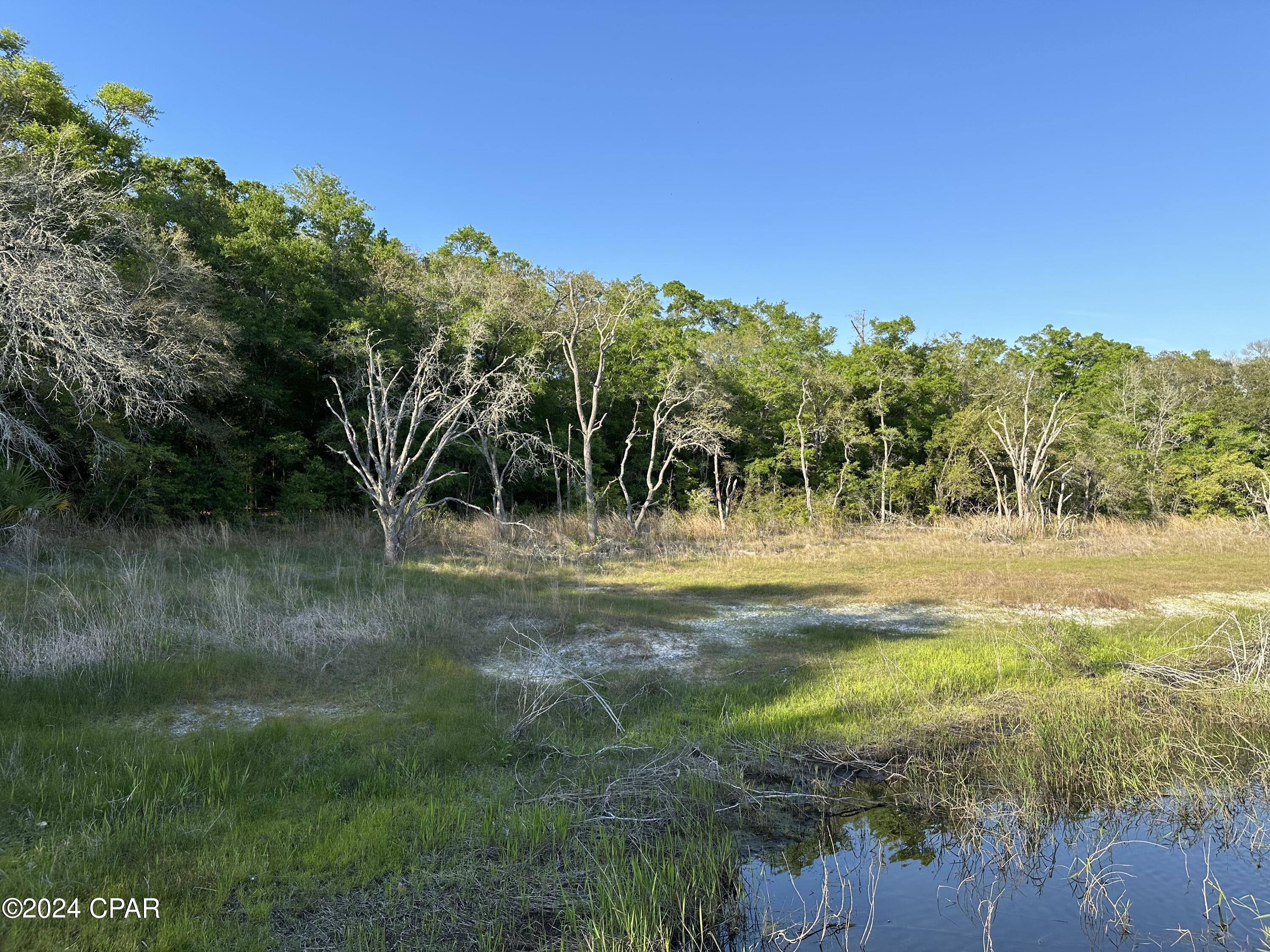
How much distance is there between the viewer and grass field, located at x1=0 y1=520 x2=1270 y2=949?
4234 millimetres

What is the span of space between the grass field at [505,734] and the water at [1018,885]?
1.05 ft

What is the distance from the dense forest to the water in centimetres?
1250

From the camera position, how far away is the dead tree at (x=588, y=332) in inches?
969

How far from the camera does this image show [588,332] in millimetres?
27766

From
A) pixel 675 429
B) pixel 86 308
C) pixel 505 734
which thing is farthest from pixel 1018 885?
pixel 675 429

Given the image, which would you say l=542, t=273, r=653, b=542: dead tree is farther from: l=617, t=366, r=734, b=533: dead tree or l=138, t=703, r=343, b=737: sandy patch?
l=138, t=703, r=343, b=737: sandy patch

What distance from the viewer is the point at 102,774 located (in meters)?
5.22

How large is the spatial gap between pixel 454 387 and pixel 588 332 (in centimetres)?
529

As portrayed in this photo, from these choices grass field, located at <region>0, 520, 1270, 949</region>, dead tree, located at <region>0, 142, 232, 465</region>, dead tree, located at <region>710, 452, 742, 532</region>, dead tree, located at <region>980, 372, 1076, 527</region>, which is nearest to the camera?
grass field, located at <region>0, 520, 1270, 949</region>

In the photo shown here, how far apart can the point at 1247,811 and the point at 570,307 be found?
23.0m

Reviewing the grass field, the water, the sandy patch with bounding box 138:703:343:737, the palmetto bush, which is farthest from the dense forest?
the water

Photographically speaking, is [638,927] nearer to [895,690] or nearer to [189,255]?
[895,690]

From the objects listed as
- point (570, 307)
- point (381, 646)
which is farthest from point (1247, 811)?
point (570, 307)

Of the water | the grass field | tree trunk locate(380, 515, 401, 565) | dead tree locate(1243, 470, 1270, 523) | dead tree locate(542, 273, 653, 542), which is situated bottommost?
the water
